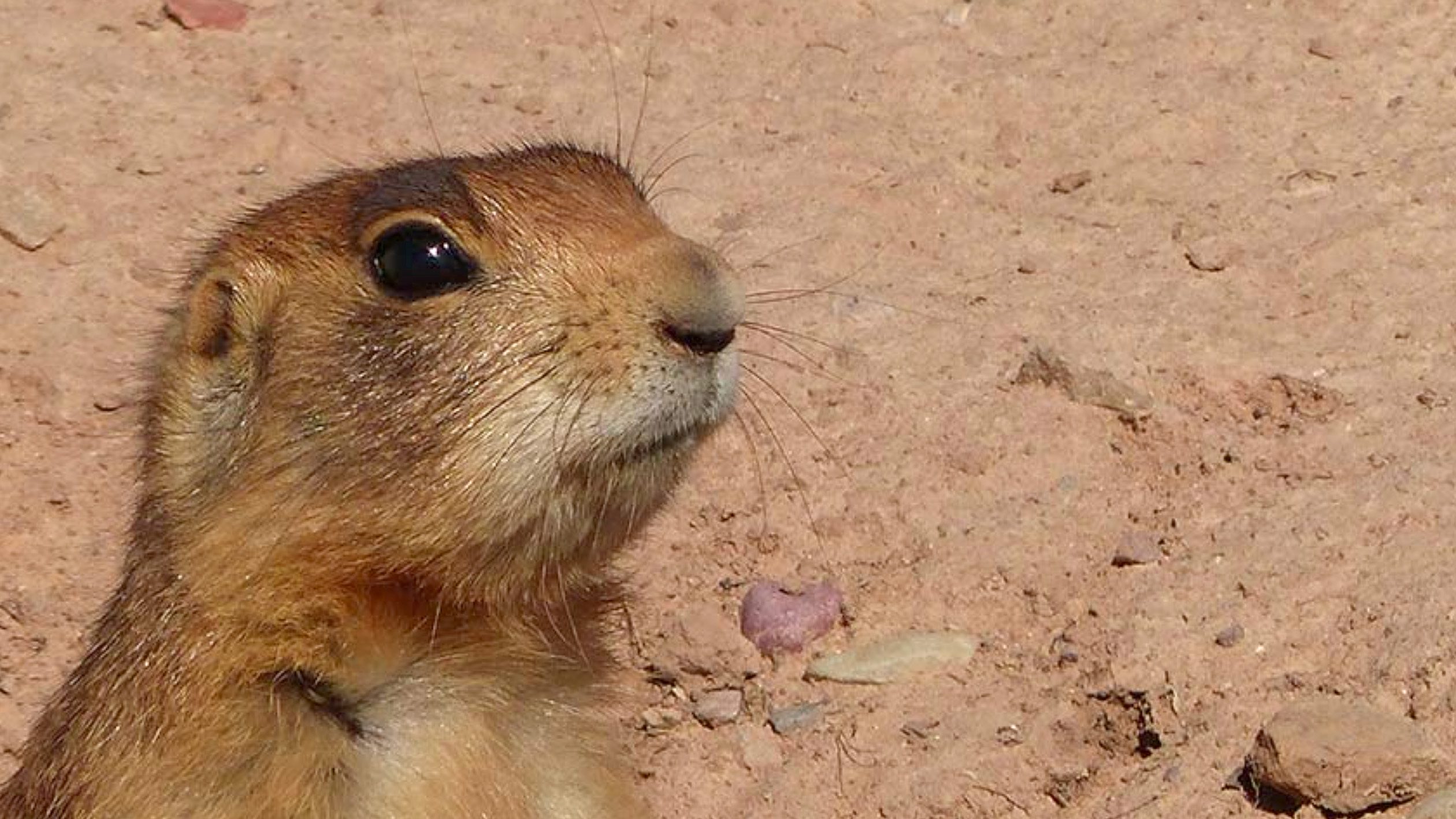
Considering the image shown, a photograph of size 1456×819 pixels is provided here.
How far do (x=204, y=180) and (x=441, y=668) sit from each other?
342cm

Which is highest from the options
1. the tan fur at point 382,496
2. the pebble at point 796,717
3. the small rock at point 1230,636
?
the tan fur at point 382,496

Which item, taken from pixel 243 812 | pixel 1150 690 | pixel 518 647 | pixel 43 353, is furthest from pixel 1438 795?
pixel 43 353

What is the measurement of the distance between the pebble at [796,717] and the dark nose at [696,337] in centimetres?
192

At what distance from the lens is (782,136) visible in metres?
7.44

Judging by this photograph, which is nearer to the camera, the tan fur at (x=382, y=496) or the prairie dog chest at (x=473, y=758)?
the tan fur at (x=382, y=496)

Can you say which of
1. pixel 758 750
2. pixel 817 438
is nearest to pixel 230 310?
pixel 758 750

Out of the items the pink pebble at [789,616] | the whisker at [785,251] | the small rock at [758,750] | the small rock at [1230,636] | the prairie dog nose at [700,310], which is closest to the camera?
the prairie dog nose at [700,310]

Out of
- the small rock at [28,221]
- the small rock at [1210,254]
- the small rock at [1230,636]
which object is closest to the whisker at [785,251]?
the small rock at [1210,254]

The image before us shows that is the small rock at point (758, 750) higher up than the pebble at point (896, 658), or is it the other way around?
the pebble at point (896, 658)

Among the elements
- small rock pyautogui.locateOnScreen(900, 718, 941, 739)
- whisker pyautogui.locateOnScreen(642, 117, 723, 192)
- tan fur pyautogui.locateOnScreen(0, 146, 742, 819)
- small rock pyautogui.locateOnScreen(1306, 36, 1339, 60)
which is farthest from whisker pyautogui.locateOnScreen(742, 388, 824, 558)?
small rock pyautogui.locateOnScreen(1306, 36, 1339, 60)

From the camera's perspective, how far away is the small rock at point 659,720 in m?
5.78

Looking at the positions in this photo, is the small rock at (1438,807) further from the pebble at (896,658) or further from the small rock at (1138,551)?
the pebble at (896,658)

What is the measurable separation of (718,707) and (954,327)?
1.44 metres

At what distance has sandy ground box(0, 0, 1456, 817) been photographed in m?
5.33
